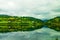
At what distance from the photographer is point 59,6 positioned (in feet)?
5.87

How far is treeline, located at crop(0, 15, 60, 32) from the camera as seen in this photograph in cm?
175

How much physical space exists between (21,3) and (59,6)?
548 millimetres

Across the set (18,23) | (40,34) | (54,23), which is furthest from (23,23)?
(54,23)

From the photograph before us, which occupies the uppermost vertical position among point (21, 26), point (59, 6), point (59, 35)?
point (59, 6)

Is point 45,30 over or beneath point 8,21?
beneath

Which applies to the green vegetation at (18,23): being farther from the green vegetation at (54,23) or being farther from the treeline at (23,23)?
the green vegetation at (54,23)

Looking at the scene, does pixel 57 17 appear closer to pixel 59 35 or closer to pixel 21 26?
pixel 59 35

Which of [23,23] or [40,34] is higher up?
[23,23]

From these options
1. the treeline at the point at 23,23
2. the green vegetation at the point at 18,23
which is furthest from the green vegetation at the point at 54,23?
the green vegetation at the point at 18,23

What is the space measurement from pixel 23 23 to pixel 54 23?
0.45 metres

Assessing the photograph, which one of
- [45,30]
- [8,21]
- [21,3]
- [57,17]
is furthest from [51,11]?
[8,21]

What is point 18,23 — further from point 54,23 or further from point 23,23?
point 54,23

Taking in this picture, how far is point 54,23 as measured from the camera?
1796 mm

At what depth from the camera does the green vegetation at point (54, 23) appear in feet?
5.84
